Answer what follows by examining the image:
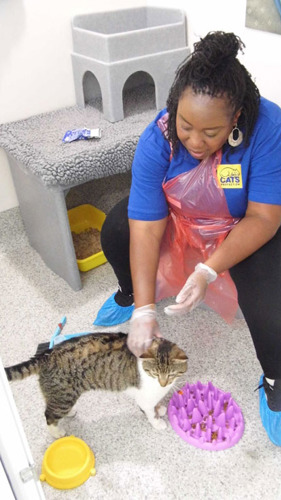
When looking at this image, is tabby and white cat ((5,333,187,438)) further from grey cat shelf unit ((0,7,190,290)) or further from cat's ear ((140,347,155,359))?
grey cat shelf unit ((0,7,190,290))

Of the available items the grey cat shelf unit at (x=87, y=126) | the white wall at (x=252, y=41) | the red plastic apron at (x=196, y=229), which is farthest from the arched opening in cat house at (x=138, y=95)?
the red plastic apron at (x=196, y=229)

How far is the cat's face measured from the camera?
1.02 m

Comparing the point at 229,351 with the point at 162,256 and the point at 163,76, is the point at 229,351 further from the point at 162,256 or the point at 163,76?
the point at 163,76

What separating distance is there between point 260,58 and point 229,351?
0.90m

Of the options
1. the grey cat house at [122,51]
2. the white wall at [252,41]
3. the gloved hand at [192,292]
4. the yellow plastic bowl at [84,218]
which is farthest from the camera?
the yellow plastic bowl at [84,218]

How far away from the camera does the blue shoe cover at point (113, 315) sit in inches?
57.9

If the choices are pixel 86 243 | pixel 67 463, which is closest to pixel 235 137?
pixel 67 463

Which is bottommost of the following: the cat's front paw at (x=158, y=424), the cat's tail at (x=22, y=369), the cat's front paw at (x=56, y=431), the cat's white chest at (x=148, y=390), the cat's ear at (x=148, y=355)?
the cat's front paw at (x=158, y=424)

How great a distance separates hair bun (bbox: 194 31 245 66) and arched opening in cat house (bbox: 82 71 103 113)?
98 cm

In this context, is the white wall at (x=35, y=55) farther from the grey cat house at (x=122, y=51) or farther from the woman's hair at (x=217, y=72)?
the woman's hair at (x=217, y=72)

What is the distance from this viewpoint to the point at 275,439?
1.11 m

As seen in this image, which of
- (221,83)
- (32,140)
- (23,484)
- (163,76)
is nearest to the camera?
(23,484)

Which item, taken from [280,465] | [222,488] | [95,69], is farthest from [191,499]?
[95,69]

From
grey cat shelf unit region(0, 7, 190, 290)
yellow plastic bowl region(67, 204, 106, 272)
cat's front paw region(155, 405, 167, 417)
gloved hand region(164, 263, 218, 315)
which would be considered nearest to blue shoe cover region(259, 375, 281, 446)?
cat's front paw region(155, 405, 167, 417)
